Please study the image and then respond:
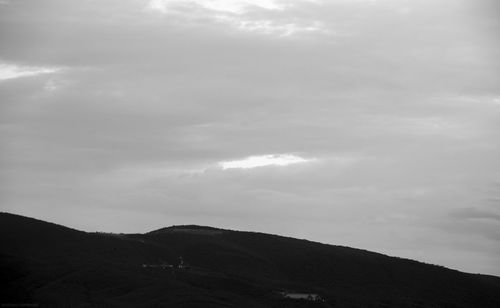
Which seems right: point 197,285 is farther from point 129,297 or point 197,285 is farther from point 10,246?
point 10,246

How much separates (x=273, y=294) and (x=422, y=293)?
2803 centimetres

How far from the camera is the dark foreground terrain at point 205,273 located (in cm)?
7075

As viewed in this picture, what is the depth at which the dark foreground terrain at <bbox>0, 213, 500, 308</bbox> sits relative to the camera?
70.8 meters

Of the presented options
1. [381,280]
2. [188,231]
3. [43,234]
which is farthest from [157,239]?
[381,280]

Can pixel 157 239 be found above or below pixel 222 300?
above

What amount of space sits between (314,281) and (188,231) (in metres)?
23.5

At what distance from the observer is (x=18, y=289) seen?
68.6m

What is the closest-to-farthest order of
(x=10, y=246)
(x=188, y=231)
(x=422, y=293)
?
(x=10, y=246)
(x=422, y=293)
(x=188, y=231)

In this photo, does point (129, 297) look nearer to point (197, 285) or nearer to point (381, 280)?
point (197, 285)

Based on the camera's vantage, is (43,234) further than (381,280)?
No

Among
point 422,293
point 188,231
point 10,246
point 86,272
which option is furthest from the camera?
point 188,231

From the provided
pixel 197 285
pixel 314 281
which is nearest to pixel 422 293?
pixel 314 281

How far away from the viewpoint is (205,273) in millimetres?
85625

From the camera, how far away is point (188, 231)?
113 m
